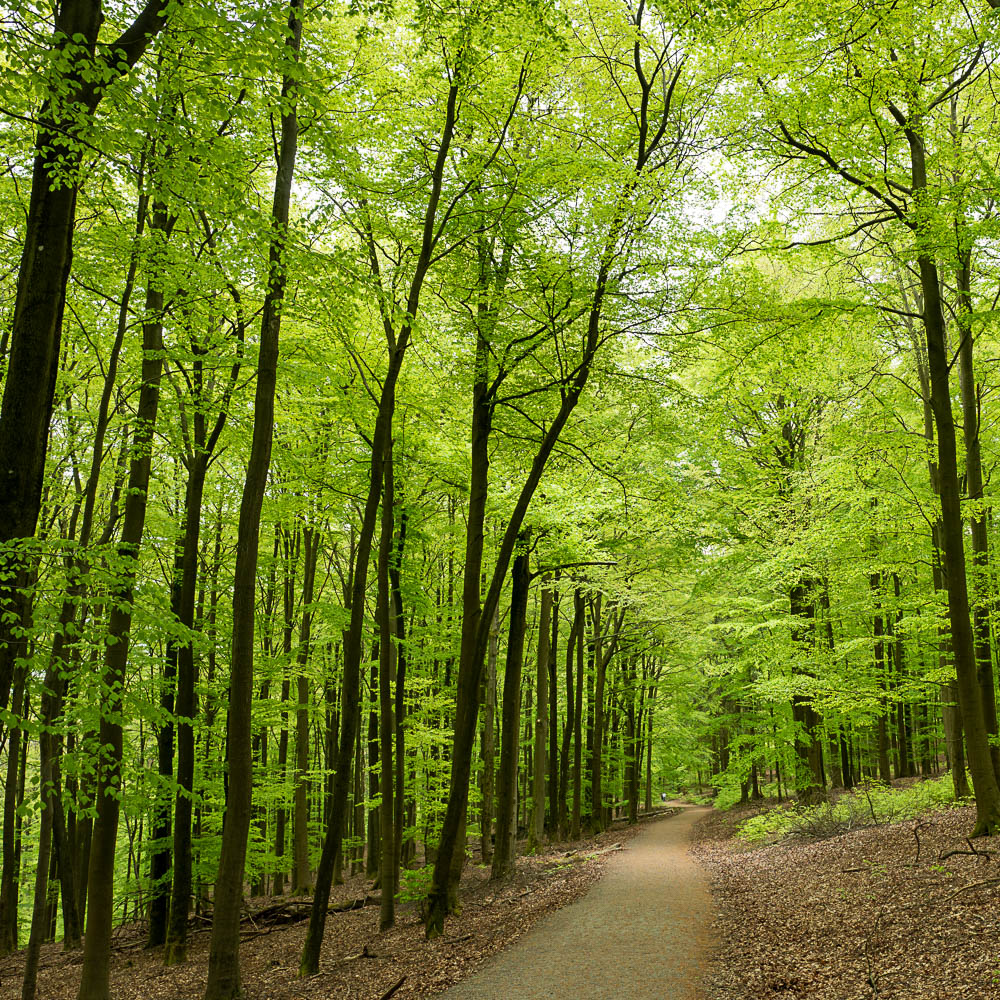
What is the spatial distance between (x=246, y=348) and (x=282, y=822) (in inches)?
852

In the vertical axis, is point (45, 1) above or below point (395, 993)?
above

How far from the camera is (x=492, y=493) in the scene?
48.3 ft

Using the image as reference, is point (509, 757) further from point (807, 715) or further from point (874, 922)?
point (807, 715)

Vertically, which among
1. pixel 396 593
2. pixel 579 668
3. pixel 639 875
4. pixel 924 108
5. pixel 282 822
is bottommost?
pixel 282 822

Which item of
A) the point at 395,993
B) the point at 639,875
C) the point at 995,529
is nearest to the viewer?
the point at 395,993

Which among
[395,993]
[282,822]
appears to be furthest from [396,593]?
[282,822]

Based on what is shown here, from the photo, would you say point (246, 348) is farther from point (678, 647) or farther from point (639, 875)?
point (678, 647)

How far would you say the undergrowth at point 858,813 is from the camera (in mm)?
14047

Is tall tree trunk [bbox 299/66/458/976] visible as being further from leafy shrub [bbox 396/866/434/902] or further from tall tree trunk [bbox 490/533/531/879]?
tall tree trunk [bbox 490/533/531/879]

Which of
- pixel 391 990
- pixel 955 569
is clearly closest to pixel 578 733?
pixel 955 569

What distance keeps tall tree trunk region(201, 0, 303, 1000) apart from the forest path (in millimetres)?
2818

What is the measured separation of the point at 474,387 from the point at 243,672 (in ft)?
21.3

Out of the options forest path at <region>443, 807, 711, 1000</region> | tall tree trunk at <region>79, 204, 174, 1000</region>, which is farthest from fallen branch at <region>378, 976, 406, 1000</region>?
tall tree trunk at <region>79, 204, 174, 1000</region>

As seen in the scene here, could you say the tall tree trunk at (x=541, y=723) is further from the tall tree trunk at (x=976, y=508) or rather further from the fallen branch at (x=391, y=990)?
the fallen branch at (x=391, y=990)
